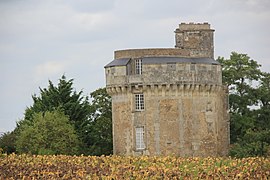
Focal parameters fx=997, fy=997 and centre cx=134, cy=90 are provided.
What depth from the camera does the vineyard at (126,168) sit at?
3089 cm

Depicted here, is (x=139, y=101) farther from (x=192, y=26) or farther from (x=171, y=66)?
(x=192, y=26)

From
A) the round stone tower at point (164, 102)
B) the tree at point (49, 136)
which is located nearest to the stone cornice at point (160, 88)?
the round stone tower at point (164, 102)

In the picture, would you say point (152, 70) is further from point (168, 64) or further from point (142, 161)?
point (142, 161)

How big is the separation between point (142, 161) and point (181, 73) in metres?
22.9

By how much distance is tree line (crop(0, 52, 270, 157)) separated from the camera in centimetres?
6162

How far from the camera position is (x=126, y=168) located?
3466 cm

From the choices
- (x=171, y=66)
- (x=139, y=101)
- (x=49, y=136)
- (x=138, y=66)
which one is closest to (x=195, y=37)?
(x=171, y=66)

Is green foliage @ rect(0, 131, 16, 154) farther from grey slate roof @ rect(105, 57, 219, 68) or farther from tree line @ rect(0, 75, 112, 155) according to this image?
grey slate roof @ rect(105, 57, 219, 68)

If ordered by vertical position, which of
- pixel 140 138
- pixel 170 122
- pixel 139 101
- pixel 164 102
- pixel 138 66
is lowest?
pixel 140 138

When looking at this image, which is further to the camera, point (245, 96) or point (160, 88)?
point (245, 96)

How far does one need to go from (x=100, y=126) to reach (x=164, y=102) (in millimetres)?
8195

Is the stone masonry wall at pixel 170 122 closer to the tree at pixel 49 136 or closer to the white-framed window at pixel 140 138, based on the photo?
the white-framed window at pixel 140 138

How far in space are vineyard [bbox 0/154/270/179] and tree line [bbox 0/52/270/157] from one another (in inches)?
778

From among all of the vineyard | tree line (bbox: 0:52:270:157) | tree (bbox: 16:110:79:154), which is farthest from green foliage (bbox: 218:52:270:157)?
the vineyard
